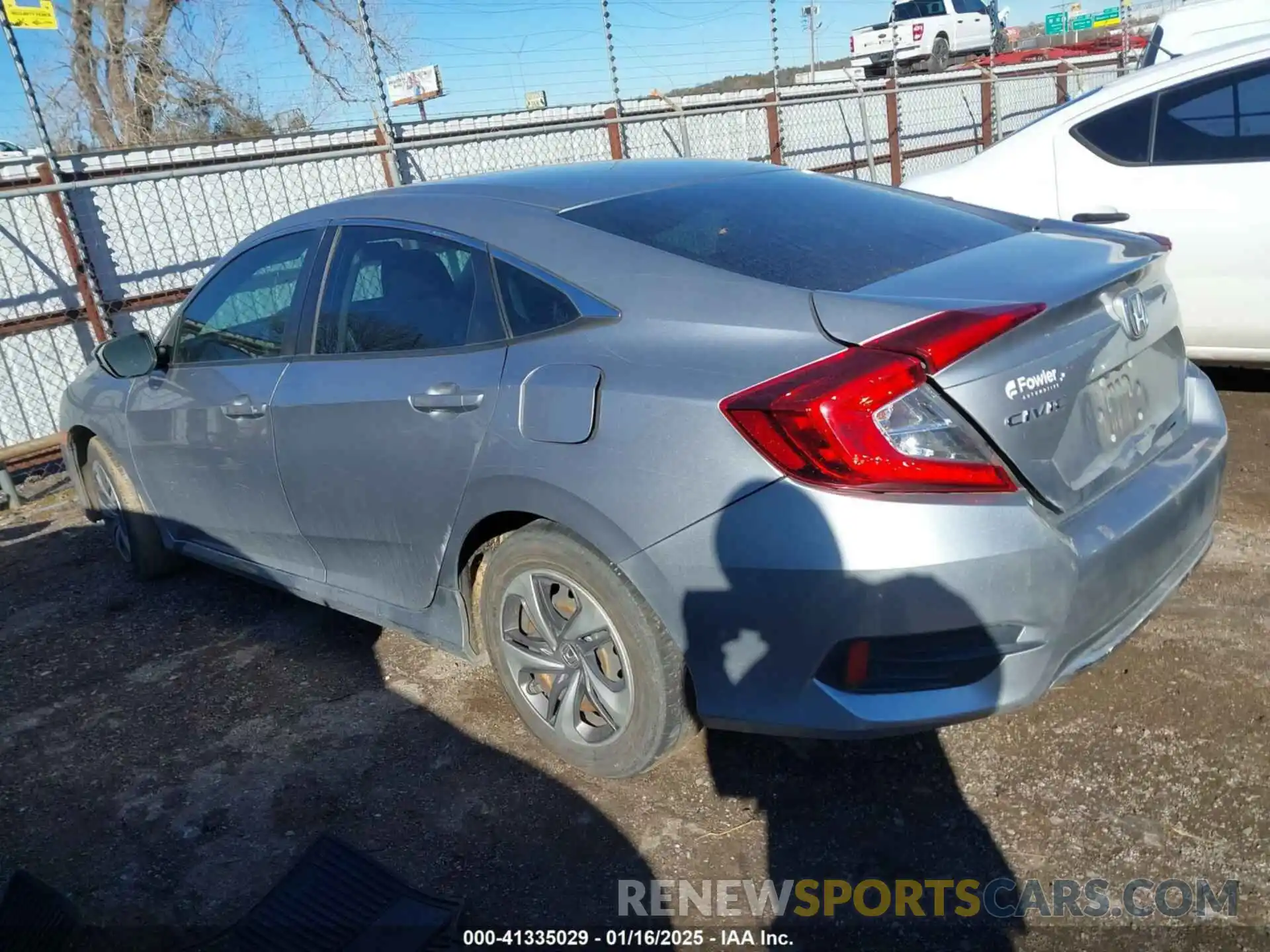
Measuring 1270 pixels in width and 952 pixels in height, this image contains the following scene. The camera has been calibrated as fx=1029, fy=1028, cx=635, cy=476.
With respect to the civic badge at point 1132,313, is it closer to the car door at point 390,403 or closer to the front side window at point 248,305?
the car door at point 390,403

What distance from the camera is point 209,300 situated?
4.09m

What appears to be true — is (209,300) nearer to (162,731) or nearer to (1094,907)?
(162,731)

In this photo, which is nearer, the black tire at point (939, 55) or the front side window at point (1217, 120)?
the front side window at point (1217, 120)

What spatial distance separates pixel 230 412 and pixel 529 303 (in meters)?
1.49

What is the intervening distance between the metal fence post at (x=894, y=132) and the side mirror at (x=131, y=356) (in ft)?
32.5

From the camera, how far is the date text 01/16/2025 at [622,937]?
A: 7.50 feet

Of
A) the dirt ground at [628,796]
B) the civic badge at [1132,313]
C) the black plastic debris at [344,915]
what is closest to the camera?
the black plastic debris at [344,915]

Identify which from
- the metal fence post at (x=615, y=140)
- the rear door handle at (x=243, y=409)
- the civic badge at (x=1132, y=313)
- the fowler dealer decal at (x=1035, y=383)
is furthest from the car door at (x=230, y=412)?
the metal fence post at (x=615, y=140)

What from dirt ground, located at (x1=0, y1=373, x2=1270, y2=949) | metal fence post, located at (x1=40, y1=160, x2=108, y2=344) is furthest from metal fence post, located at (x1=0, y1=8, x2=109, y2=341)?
dirt ground, located at (x1=0, y1=373, x2=1270, y2=949)

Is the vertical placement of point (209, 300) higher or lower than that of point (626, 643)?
higher

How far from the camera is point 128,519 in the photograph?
4.69 meters

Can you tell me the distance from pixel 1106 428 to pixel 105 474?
4.28 metres

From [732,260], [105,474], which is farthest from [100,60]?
[732,260]

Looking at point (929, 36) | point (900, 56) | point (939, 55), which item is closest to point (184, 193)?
point (900, 56)
